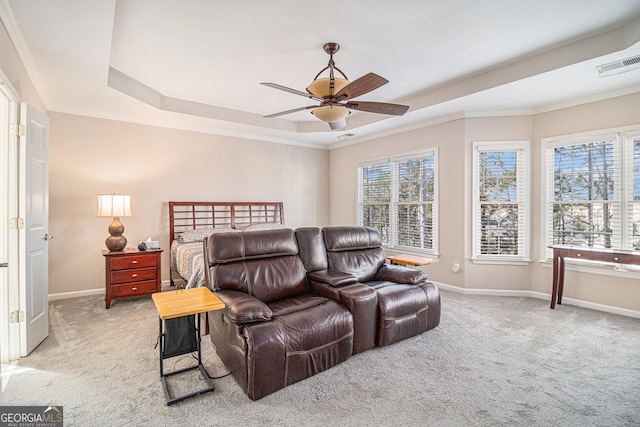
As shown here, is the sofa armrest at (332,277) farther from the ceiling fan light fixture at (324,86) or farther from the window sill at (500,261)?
the window sill at (500,261)

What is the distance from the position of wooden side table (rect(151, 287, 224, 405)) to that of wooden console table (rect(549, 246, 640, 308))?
4.08 metres

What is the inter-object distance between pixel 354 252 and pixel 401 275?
584 millimetres

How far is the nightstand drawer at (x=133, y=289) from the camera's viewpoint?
159 inches

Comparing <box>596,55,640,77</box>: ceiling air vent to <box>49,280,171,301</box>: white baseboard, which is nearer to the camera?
<box>596,55,640,77</box>: ceiling air vent

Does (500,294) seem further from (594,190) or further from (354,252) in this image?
(354,252)

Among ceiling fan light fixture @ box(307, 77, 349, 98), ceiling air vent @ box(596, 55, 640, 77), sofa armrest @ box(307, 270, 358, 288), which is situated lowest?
sofa armrest @ box(307, 270, 358, 288)

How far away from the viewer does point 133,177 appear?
189 inches

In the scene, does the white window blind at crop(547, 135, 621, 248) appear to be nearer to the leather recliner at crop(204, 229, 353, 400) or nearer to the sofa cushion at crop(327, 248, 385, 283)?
the sofa cushion at crop(327, 248, 385, 283)

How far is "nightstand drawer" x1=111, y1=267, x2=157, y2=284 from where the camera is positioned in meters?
4.04

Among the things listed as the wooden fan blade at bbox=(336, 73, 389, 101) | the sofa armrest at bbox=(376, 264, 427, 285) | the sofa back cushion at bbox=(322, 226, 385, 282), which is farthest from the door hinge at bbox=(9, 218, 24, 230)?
the sofa armrest at bbox=(376, 264, 427, 285)

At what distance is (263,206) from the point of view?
236 inches

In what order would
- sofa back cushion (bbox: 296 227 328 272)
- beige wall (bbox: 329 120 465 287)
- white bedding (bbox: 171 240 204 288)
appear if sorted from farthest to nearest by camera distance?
beige wall (bbox: 329 120 465 287) → white bedding (bbox: 171 240 204 288) → sofa back cushion (bbox: 296 227 328 272)

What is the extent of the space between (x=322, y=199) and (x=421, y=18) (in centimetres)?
464

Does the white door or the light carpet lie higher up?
the white door
